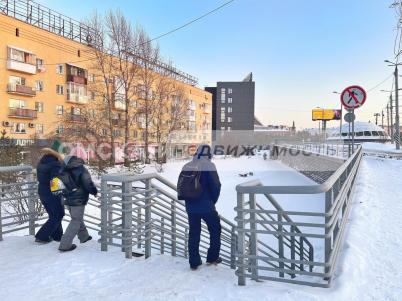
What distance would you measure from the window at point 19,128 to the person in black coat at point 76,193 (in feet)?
93.6

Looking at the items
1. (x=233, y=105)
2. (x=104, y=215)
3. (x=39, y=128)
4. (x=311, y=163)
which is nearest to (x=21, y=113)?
(x=39, y=128)

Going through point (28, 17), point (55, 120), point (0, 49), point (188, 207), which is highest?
point (28, 17)

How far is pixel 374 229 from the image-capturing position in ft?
17.5

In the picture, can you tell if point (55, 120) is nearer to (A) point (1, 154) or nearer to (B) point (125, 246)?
(A) point (1, 154)

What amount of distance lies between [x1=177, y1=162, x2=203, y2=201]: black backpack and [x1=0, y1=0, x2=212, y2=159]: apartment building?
28261 millimetres

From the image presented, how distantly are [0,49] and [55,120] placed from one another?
27.1ft

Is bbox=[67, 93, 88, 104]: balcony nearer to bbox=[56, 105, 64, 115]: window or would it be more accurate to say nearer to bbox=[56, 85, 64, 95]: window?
bbox=[56, 85, 64, 95]: window

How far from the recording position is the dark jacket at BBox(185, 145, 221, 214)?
4.05m

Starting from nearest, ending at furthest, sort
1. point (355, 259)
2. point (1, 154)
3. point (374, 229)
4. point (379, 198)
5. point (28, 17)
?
point (355, 259), point (374, 229), point (379, 198), point (1, 154), point (28, 17)

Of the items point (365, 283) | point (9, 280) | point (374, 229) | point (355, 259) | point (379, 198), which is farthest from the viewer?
point (379, 198)

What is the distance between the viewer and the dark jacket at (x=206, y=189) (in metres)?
4.05

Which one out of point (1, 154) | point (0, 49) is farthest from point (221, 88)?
point (1, 154)

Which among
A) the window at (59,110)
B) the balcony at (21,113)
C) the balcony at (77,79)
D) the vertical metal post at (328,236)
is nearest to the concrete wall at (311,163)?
the vertical metal post at (328,236)

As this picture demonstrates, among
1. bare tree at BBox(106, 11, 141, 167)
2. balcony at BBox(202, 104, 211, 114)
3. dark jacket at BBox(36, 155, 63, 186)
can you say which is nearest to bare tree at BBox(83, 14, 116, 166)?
bare tree at BBox(106, 11, 141, 167)
